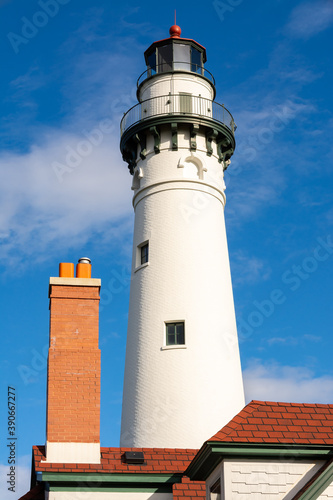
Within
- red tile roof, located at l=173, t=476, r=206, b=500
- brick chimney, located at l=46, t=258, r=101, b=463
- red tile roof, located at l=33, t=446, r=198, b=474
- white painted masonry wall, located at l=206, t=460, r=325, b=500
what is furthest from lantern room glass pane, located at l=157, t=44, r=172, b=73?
white painted masonry wall, located at l=206, t=460, r=325, b=500

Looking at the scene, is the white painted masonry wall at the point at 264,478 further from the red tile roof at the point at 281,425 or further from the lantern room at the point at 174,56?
the lantern room at the point at 174,56

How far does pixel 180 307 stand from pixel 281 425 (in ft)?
32.5

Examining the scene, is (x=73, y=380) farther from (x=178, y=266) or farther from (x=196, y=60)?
(x=196, y=60)

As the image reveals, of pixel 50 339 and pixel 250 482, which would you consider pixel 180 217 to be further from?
pixel 250 482

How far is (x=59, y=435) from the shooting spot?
68.7ft

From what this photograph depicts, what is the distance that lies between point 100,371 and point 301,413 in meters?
5.32

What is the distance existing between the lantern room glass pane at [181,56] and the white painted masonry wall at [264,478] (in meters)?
19.6

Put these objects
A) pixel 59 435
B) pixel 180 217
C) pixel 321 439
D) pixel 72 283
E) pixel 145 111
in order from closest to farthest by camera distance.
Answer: pixel 321 439 → pixel 59 435 → pixel 72 283 → pixel 180 217 → pixel 145 111

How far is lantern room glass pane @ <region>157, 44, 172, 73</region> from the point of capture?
33438 mm

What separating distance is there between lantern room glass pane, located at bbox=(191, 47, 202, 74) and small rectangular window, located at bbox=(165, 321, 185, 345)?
37.1 feet

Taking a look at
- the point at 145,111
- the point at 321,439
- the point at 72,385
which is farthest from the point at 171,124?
the point at 321,439

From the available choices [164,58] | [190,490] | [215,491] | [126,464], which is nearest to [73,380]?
[126,464]

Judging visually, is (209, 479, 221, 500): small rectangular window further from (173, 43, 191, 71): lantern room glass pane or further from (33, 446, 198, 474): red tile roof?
(173, 43, 191, 71): lantern room glass pane

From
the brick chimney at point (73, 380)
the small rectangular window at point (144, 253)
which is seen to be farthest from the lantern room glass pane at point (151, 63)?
the brick chimney at point (73, 380)
